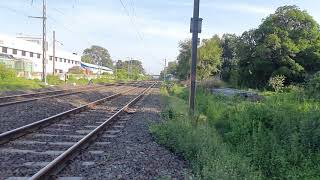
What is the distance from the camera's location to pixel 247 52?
172 ft

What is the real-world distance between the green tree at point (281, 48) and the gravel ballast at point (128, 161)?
37.1 meters

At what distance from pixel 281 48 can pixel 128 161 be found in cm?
4204

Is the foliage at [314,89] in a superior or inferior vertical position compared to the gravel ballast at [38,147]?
superior

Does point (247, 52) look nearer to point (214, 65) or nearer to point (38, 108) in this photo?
point (214, 65)

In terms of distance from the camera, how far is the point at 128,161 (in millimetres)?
9156

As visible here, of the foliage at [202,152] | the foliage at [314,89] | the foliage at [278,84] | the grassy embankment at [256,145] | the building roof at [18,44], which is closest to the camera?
the foliage at [202,152]

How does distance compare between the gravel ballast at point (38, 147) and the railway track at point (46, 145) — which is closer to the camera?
the railway track at point (46, 145)

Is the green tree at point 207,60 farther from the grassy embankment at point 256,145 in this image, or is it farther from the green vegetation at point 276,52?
A: the grassy embankment at point 256,145

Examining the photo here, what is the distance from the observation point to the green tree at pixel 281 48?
47594mm

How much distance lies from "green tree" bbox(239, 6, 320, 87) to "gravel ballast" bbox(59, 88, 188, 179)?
122ft

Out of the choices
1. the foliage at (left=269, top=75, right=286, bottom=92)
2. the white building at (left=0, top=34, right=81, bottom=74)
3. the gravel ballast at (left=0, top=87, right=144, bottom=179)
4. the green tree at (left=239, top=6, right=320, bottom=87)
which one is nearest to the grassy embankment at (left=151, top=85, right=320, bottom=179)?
the gravel ballast at (left=0, top=87, right=144, bottom=179)

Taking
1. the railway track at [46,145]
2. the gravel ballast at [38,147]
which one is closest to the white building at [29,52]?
the railway track at [46,145]

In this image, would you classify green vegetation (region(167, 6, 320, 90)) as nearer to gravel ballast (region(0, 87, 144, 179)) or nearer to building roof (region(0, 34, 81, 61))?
gravel ballast (region(0, 87, 144, 179))

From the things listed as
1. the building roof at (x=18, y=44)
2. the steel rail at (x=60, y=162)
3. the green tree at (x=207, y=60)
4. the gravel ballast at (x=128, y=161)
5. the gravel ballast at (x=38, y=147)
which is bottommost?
the gravel ballast at (x=128, y=161)
